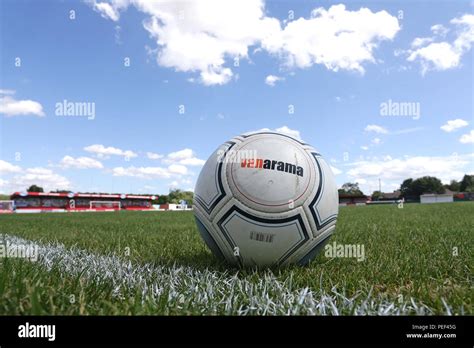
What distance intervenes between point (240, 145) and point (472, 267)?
251 cm

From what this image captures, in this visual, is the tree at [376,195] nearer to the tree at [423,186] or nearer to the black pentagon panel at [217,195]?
the tree at [423,186]

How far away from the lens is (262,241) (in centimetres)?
336

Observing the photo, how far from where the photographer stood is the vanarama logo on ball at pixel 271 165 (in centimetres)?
331

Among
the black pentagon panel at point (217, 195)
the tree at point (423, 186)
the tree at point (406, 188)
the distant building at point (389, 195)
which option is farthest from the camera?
the distant building at point (389, 195)

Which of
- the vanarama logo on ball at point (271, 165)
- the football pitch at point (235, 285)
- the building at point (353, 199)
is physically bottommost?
the building at point (353, 199)

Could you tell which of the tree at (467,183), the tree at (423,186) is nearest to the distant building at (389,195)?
the tree at (423,186)

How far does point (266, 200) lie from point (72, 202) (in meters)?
63.9

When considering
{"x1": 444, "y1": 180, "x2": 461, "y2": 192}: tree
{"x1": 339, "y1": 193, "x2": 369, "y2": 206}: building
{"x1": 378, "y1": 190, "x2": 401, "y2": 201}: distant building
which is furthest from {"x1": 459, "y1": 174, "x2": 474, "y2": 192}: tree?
{"x1": 339, "y1": 193, "x2": 369, "y2": 206}: building

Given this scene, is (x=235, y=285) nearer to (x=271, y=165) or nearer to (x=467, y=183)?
(x=271, y=165)

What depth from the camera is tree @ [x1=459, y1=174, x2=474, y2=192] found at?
111 metres

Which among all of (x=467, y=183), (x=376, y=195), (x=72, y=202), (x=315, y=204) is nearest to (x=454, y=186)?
(x=467, y=183)

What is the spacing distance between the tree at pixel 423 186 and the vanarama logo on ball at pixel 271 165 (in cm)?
11606

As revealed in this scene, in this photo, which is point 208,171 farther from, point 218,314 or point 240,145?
point 218,314
